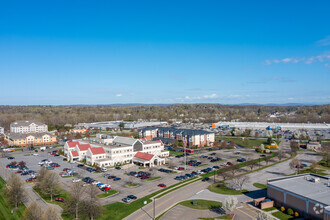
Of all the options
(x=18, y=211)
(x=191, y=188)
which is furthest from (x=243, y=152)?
(x=18, y=211)

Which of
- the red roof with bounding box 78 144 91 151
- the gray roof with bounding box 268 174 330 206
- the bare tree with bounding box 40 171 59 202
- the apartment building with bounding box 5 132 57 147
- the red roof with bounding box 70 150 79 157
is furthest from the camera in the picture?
the apartment building with bounding box 5 132 57 147

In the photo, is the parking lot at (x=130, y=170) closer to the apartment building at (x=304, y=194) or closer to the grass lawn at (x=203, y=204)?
the grass lawn at (x=203, y=204)

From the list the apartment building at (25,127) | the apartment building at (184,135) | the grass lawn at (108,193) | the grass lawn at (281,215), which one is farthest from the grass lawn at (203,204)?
the apartment building at (25,127)

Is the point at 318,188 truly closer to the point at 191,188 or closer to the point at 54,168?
the point at 191,188

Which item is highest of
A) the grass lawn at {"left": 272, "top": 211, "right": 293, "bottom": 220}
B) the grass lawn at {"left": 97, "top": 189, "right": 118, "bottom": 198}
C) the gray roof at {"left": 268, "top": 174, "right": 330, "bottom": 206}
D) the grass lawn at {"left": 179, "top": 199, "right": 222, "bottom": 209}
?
the gray roof at {"left": 268, "top": 174, "right": 330, "bottom": 206}

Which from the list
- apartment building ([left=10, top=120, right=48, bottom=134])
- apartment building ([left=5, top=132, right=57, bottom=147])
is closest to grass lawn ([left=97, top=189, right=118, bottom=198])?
apartment building ([left=5, top=132, right=57, bottom=147])

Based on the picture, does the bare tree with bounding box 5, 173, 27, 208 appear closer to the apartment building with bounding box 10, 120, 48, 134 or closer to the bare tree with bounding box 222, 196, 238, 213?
the bare tree with bounding box 222, 196, 238, 213

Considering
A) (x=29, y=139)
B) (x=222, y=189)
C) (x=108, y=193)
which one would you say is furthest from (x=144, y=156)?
(x=29, y=139)
